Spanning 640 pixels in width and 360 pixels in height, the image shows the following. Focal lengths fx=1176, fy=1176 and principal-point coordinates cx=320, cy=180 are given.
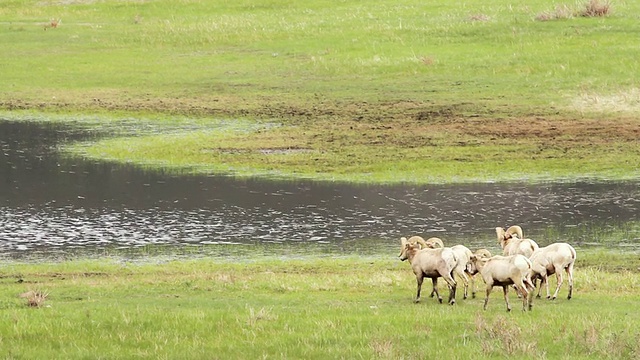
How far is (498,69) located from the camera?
168 ft

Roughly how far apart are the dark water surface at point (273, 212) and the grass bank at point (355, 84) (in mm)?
2204

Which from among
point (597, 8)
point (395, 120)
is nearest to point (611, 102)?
point (395, 120)

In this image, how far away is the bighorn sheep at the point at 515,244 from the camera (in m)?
20.8

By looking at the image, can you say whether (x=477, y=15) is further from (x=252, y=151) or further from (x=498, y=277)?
(x=498, y=277)

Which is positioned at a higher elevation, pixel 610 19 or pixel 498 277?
pixel 610 19

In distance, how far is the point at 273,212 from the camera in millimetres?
30578

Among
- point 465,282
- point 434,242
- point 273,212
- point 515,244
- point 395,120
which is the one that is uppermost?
point 395,120

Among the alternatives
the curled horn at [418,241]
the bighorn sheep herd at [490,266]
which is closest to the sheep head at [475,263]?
the bighorn sheep herd at [490,266]

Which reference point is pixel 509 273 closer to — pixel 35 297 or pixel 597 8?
pixel 35 297

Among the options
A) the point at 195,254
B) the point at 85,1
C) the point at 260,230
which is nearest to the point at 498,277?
the point at 195,254

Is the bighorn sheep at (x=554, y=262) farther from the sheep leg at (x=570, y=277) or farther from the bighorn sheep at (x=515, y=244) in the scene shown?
the bighorn sheep at (x=515, y=244)

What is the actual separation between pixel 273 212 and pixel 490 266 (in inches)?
516

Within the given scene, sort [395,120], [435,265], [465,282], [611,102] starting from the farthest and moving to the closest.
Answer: [611,102], [395,120], [465,282], [435,265]

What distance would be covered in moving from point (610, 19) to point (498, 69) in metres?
9.85
